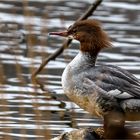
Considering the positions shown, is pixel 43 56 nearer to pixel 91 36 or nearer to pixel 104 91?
pixel 91 36

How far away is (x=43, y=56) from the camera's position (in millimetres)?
11438

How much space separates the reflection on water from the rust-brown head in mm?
396

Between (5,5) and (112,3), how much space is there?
232cm

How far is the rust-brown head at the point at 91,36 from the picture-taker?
9.29m

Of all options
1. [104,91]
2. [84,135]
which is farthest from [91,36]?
[84,135]

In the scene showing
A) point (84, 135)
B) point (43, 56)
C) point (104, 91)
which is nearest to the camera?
point (84, 135)

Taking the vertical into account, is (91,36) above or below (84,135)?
above

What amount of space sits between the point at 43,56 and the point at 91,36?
7.20ft

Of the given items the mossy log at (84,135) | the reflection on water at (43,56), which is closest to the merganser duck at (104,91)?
the mossy log at (84,135)

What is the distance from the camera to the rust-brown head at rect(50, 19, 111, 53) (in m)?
9.29

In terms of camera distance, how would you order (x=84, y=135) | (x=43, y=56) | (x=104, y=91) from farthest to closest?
(x=43, y=56), (x=104, y=91), (x=84, y=135)

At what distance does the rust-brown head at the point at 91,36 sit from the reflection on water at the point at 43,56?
0.40 meters

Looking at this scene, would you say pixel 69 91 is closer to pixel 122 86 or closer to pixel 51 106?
pixel 122 86

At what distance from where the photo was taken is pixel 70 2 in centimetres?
1808
